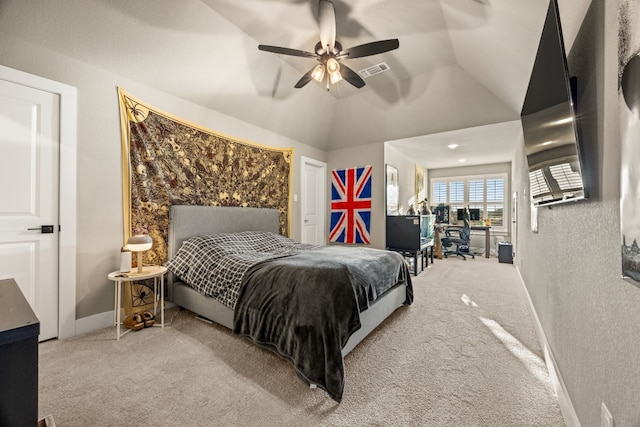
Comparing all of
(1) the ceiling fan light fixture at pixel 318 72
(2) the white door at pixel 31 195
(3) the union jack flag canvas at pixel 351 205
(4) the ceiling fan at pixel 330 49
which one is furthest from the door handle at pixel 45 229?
(3) the union jack flag canvas at pixel 351 205

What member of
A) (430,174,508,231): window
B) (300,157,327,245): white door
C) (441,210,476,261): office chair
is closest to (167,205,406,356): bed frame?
(300,157,327,245): white door

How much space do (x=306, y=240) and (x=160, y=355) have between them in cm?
328

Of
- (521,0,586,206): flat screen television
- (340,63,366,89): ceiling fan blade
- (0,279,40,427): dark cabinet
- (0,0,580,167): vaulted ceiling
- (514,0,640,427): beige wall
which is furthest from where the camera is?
(340,63,366,89): ceiling fan blade

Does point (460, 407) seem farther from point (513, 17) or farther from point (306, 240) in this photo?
point (306, 240)

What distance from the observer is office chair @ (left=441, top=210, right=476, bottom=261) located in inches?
241

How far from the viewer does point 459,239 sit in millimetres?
6145

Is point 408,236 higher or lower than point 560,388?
higher

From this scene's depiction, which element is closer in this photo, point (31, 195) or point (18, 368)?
point (18, 368)

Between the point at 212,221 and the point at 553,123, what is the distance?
10.8ft

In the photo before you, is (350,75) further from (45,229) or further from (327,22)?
(45,229)

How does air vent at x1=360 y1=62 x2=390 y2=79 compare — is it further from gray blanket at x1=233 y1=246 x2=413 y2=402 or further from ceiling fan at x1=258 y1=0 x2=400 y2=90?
gray blanket at x1=233 y1=246 x2=413 y2=402

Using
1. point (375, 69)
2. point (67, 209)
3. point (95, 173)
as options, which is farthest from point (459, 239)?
point (67, 209)

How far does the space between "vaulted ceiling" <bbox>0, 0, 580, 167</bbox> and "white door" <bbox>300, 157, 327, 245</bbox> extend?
3.02ft

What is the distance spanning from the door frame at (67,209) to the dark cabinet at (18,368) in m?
1.98
